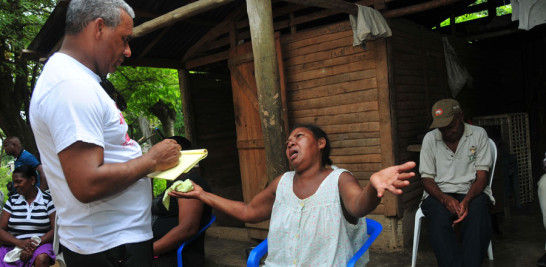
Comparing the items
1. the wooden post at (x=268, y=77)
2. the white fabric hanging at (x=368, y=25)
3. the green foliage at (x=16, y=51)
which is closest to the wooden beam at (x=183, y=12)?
the wooden post at (x=268, y=77)

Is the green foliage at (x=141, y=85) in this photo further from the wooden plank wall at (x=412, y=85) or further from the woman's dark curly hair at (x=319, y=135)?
the woman's dark curly hair at (x=319, y=135)

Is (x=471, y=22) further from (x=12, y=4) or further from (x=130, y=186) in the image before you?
(x=12, y=4)

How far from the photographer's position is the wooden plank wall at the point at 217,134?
23.3ft

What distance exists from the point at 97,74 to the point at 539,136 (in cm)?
900

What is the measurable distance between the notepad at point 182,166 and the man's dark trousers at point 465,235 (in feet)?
7.76

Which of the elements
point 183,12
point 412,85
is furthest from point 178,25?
point 412,85

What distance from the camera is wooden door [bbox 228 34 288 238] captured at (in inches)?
220

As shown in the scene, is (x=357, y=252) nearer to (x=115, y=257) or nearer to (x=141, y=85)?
(x=115, y=257)

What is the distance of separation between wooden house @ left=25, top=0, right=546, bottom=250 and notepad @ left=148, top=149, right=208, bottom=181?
134 cm

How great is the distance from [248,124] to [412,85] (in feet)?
7.68

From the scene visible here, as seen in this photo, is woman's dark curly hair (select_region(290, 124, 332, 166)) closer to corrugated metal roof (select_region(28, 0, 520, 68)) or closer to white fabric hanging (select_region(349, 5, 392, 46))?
white fabric hanging (select_region(349, 5, 392, 46))

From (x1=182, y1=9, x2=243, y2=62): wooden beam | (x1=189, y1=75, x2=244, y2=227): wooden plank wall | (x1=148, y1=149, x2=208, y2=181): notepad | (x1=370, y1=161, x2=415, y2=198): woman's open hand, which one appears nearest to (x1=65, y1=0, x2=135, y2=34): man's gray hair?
(x1=148, y1=149, x2=208, y2=181): notepad

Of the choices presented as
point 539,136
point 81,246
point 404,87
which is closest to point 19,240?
point 81,246

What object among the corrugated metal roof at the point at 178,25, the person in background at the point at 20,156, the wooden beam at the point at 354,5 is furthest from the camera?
the person in background at the point at 20,156
